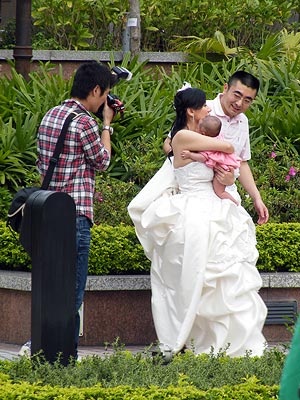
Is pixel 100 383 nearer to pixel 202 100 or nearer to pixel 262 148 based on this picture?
pixel 202 100

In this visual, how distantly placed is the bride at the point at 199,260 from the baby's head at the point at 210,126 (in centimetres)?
6

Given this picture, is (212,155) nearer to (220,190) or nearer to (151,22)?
(220,190)

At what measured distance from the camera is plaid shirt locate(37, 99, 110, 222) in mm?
7191

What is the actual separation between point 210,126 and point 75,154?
1.05 m

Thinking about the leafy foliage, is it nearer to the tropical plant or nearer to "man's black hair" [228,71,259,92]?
"man's black hair" [228,71,259,92]

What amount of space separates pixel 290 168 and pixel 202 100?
2.46 meters

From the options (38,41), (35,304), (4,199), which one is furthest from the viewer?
(38,41)

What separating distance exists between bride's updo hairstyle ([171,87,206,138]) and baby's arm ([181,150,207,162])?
256 millimetres

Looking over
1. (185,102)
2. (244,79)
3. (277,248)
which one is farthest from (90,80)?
(277,248)

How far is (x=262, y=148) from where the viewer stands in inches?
409

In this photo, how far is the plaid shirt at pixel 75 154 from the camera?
23.6 ft

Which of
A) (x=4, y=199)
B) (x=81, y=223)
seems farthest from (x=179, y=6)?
(x=81, y=223)

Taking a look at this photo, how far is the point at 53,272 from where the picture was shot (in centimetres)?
584

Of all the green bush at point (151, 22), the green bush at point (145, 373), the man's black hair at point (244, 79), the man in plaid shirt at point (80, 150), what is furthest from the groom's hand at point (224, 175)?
the green bush at point (151, 22)
